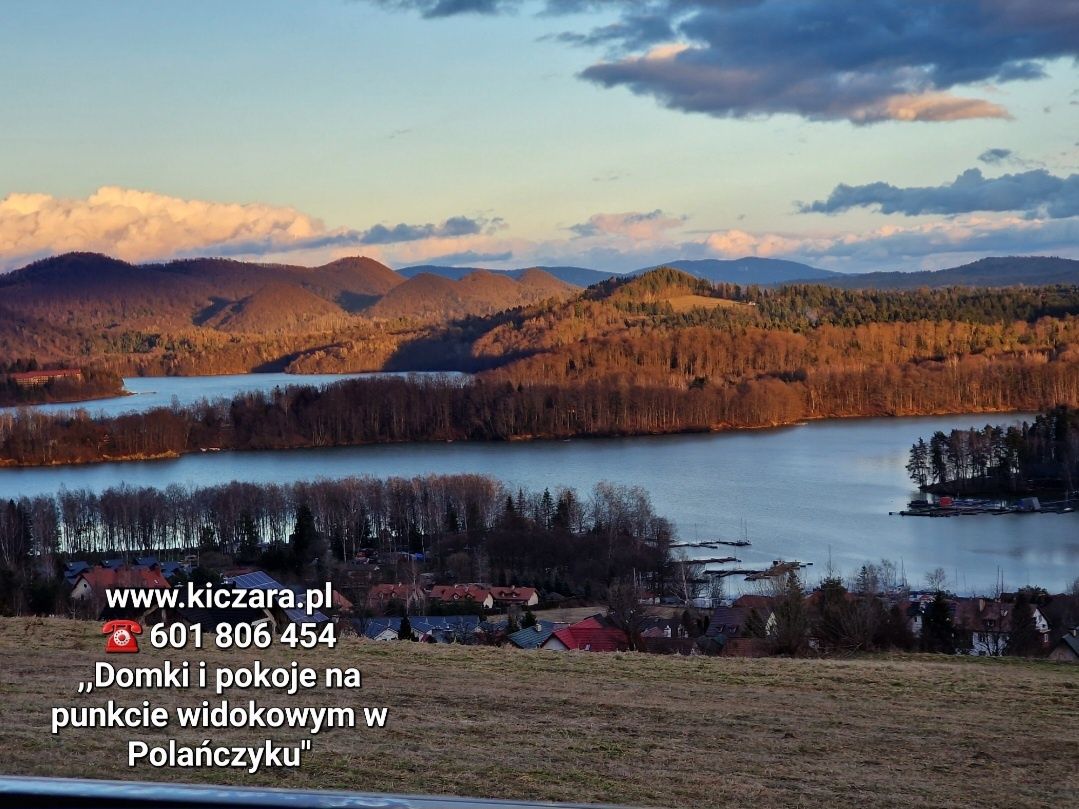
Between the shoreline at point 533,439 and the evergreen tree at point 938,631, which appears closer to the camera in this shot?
the evergreen tree at point 938,631

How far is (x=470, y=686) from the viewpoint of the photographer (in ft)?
14.1

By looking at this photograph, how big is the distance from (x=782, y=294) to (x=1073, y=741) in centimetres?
6725

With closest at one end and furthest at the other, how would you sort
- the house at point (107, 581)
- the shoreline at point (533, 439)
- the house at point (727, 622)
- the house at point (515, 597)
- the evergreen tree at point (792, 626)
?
the evergreen tree at point (792, 626) → the house at point (727, 622) → the house at point (107, 581) → the house at point (515, 597) → the shoreline at point (533, 439)

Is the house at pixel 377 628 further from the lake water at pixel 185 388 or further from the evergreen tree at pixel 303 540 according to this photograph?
the lake water at pixel 185 388

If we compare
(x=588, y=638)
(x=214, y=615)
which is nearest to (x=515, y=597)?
(x=588, y=638)

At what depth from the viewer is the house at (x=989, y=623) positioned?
898cm

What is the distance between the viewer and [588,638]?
840cm

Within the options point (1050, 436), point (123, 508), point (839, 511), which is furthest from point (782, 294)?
point (123, 508)

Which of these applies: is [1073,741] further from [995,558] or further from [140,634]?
[995,558]

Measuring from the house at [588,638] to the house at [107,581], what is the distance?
171 inches

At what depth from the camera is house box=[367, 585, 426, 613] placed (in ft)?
40.1

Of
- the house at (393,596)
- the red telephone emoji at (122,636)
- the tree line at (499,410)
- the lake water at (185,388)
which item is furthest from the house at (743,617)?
the lake water at (185,388)

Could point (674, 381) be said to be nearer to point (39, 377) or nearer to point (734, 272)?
point (39, 377)

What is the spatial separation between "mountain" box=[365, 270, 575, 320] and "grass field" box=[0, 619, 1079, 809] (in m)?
122
